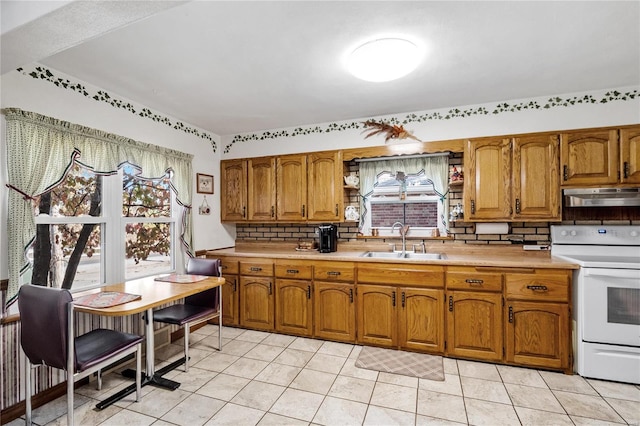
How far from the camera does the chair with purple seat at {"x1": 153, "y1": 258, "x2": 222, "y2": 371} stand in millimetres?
2586

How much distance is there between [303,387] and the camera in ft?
7.59

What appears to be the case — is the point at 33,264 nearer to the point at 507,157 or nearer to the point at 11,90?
the point at 11,90

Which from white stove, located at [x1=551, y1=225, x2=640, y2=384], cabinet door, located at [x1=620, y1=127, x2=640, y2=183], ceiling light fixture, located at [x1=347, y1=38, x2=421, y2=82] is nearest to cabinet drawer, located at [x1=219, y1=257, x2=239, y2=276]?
ceiling light fixture, located at [x1=347, y1=38, x2=421, y2=82]

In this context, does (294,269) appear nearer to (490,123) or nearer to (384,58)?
(384,58)

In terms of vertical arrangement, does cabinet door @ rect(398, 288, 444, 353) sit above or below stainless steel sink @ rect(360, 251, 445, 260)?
below

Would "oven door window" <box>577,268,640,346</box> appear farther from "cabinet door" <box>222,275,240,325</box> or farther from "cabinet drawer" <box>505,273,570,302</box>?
"cabinet door" <box>222,275,240,325</box>

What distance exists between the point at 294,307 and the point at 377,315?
0.87m

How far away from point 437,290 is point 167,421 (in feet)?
7.33

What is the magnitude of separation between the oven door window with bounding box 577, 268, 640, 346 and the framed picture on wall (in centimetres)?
370

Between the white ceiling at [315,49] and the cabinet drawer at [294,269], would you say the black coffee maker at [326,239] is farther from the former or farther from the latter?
the white ceiling at [315,49]

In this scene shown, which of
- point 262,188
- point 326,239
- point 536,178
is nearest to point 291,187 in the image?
point 262,188

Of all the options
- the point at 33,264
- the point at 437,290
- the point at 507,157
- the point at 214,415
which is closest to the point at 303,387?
the point at 214,415

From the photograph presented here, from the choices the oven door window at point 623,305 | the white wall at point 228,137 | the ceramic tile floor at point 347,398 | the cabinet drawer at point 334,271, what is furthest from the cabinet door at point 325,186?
the oven door window at point 623,305

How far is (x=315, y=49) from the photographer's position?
2.02m
